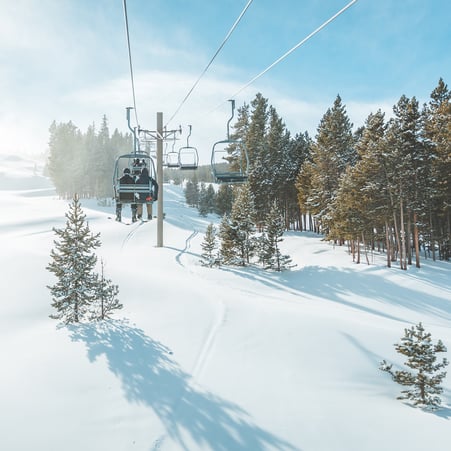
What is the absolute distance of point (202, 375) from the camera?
8.59 metres

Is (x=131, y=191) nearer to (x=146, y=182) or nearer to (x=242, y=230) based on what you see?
(x=146, y=182)

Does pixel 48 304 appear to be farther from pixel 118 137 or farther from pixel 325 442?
pixel 118 137

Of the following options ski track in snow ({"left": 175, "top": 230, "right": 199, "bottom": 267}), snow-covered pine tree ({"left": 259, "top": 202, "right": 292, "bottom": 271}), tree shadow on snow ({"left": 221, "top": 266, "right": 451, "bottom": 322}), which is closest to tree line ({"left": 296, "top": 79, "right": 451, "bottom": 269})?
tree shadow on snow ({"left": 221, "top": 266, "right": 451, "bottom": 322})

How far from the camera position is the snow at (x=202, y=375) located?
6.36 meters

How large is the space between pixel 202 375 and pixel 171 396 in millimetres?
1214

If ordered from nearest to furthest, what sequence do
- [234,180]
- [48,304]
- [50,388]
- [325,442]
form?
[325,442], [50,388], [234,180], [48,304]

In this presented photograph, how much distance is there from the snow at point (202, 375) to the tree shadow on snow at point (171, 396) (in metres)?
0.03

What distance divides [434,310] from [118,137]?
99420 millimetres

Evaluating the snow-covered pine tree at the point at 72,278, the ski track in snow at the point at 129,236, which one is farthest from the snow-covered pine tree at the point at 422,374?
the ski track in snow at the point at 129,236

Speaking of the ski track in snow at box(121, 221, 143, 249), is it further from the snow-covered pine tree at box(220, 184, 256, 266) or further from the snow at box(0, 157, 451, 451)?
the snow at box(0, 157, 451, 451)

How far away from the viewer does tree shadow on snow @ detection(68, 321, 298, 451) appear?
20.7 feet

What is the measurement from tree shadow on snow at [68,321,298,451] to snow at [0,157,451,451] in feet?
0.10

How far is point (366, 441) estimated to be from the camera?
633 cm

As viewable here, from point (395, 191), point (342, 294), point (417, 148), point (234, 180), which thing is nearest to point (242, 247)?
point (342, 294)
